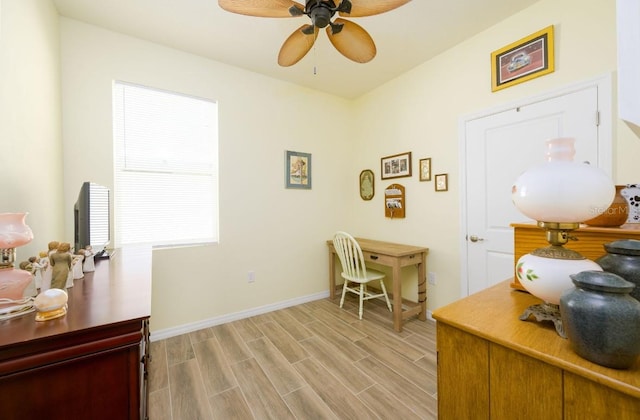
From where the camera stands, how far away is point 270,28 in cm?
210

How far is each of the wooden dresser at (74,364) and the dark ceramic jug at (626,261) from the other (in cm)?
137

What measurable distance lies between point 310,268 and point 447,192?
182cm

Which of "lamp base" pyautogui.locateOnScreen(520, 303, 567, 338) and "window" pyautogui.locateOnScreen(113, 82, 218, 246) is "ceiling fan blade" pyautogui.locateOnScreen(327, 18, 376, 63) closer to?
"window" pyautogui.locateOnScreen(113, 82, 218, 246)

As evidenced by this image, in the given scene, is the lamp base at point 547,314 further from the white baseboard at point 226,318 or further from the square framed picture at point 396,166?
the white baseboard at point 226,318

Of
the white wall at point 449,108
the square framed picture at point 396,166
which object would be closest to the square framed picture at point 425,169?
the white wall at point 449,108

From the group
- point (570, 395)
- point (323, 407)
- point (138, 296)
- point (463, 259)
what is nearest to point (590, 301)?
point (570, 395)

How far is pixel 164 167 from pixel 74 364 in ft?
6.85

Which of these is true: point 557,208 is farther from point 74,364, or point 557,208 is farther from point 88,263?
point 88,263

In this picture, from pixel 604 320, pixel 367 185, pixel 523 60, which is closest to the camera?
pixel 604 320

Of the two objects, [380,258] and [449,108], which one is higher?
[449,108]

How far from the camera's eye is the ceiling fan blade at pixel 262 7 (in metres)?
1.30

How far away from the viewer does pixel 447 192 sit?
248 centimetres

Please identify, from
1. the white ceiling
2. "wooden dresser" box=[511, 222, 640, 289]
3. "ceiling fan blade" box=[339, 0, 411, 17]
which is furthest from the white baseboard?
"ceiling fan blade" box=[339, 0, 411, 17]

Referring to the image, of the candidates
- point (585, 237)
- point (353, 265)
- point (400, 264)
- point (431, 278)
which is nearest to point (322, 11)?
point (585, 237)
